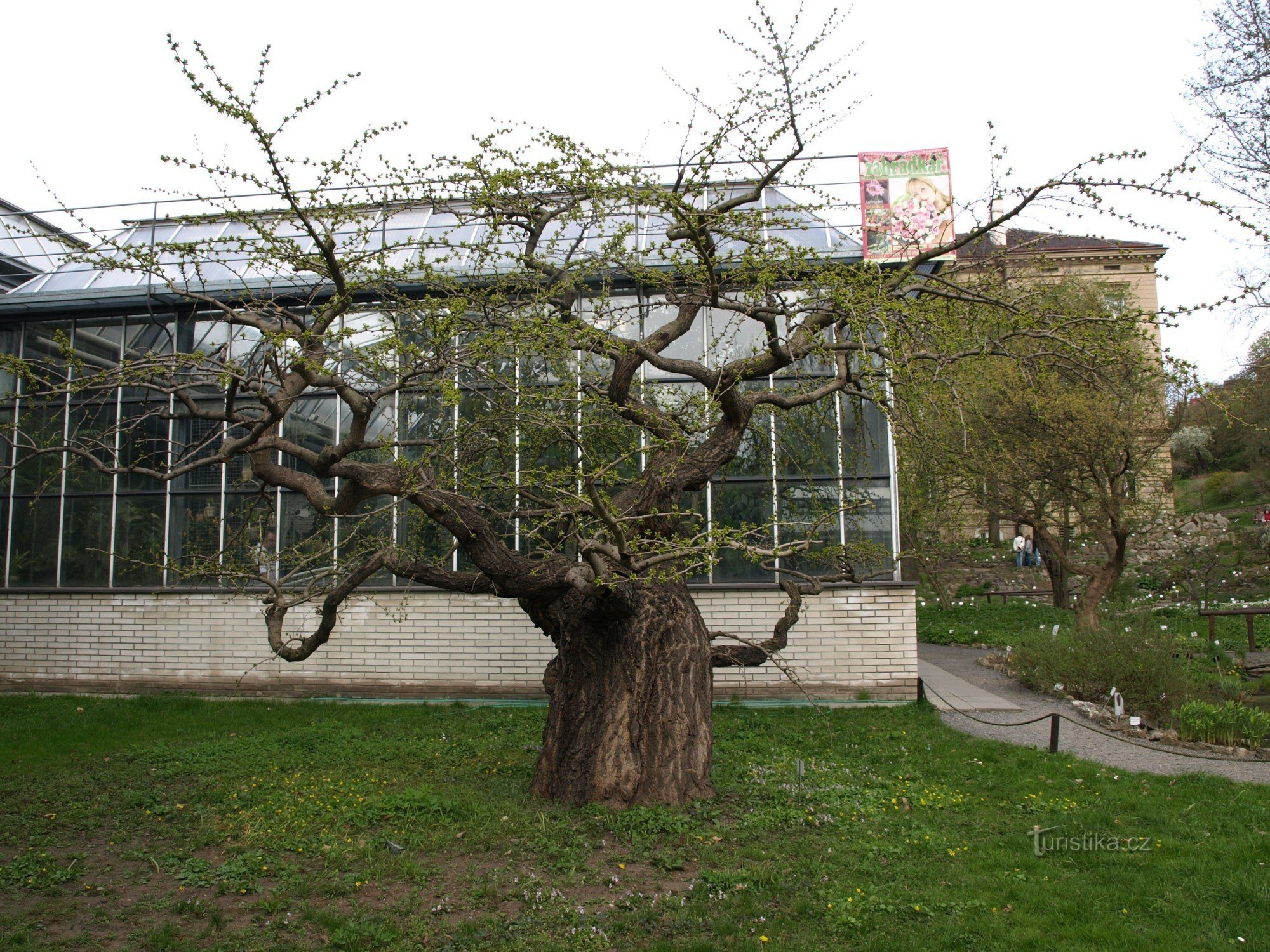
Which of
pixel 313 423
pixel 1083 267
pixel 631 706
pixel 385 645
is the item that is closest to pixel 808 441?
pixel 631 706

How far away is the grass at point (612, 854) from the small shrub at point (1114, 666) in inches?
110

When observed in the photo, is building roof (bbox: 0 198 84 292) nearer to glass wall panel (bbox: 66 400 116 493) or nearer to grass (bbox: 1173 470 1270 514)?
glass wall panel (bbox: 66 400 116 493)

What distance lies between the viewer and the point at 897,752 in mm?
8609

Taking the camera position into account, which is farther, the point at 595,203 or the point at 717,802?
the point at 595,203

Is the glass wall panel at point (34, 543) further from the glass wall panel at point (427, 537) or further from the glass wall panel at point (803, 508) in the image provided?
the glass wall panel at point (803, 508)

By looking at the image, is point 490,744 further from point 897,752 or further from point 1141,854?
point 1141,854

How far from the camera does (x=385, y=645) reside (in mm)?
12453

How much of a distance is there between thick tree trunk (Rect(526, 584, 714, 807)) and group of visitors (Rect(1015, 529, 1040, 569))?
943 inches

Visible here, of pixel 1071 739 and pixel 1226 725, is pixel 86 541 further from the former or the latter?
pixel 1226 725

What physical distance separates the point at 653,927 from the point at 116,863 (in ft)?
12.0

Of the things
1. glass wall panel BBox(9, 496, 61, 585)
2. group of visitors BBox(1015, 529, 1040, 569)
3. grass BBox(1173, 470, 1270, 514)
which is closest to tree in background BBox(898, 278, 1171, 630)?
group of visitors BBox(1015, 529, 1040, 569)

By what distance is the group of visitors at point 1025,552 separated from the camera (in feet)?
92.9

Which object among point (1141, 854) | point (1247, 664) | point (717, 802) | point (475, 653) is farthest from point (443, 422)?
point (1247, 664)

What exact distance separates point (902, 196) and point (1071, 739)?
5839 mm
